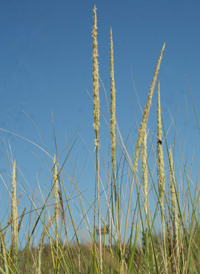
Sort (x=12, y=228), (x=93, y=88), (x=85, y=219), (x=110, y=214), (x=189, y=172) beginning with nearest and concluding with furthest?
(x=93, y=88)
(x=110, y=214)
(x=85, y=219)
(x=12, y=228)
(x=189, y=172)

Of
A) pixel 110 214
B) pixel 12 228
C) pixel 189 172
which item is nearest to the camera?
pixel 110 214

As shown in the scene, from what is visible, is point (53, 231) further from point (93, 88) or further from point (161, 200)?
point (93, 88)

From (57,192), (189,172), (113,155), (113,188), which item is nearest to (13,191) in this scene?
(57,192)

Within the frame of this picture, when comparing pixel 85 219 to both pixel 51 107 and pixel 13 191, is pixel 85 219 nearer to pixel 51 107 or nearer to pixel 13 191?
pixel 13 191

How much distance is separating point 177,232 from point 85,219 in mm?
505

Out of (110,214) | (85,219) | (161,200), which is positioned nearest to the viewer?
(110,214)

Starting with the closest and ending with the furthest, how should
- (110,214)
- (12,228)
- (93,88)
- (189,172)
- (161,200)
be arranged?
1. (93,88)
2. (110,214)
3. (161,200)
4. (12,228)
5. (189,172)

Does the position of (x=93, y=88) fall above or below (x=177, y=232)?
above

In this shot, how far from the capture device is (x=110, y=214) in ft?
5.35

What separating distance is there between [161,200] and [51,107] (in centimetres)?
76

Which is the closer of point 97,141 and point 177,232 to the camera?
point 97,141

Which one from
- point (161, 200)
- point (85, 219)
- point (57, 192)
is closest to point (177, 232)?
point (161, 200)

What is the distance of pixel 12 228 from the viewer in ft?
7.45

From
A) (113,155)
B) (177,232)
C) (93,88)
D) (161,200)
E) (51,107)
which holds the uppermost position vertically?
(51,107)
